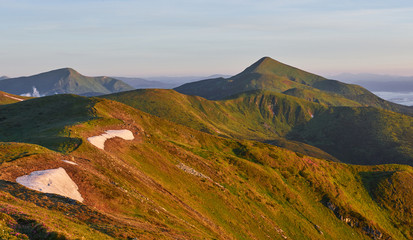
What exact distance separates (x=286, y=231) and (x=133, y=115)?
72276 millimetres

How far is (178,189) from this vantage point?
220 ft

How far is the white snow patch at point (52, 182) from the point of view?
40625 millimetres

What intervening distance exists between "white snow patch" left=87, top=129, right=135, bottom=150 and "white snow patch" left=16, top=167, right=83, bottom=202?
2138cm

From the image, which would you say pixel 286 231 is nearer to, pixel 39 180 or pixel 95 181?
pixel 95 181

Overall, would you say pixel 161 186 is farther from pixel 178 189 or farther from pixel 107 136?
pixel 107 136

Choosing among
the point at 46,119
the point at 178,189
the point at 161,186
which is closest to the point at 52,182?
the point at 161,186

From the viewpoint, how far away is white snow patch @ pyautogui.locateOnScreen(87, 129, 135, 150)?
66706 millimetres

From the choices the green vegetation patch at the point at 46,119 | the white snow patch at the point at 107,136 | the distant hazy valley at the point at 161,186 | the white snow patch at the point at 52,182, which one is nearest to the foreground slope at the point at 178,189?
the distant hazy valley at the point at 161,186

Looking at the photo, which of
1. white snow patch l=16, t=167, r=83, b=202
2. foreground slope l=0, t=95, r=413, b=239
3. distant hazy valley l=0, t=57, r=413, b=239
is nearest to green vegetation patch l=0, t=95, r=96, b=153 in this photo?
distant hazy valley l=0, t=57, r=413, b=239

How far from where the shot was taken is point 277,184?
9531cm

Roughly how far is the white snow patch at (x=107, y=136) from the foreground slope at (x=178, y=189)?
5.61 ft

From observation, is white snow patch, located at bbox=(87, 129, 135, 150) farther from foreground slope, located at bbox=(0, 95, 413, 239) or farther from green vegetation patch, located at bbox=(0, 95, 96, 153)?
green vegetation patch, located at bbox=(0, 95, 96, 153)

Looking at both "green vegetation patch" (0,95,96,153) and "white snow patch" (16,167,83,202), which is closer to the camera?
"white snow patch" (16,167,83,202)

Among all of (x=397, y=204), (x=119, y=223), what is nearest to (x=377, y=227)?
(x=397, y=204)
